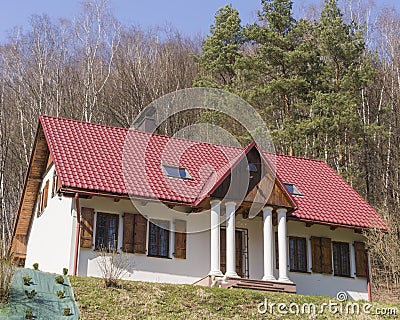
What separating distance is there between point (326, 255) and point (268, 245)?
10.2 ft

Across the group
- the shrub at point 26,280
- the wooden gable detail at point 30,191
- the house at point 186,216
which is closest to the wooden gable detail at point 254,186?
the house at point 186,216

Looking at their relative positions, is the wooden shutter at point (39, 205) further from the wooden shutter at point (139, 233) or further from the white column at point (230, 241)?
the white column at point (230, 241)

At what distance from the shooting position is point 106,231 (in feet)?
65.2

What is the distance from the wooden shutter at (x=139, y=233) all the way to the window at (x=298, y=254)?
4.91 metres

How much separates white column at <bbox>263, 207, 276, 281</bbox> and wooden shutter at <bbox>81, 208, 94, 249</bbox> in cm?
501

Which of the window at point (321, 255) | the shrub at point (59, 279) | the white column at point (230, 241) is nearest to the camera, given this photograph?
the shrub at point (59, 279)

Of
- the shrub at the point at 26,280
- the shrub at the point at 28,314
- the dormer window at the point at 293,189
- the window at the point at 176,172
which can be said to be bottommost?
the shrub at the point at 28,314

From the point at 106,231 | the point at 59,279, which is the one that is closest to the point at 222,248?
the point at 106,231

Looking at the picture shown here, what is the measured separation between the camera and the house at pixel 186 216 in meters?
19.6

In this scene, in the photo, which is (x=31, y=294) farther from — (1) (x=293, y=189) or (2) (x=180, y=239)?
(1) (x=293, y=189)

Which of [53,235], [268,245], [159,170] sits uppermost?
[159,170]

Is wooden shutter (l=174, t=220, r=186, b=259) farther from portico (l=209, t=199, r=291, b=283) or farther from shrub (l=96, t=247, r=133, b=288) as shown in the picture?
shrub (l=96, t=247, r=133, b=288)

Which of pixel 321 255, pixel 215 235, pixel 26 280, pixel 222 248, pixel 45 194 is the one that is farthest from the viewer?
pixel 45 194

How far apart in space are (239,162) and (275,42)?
568 inches
